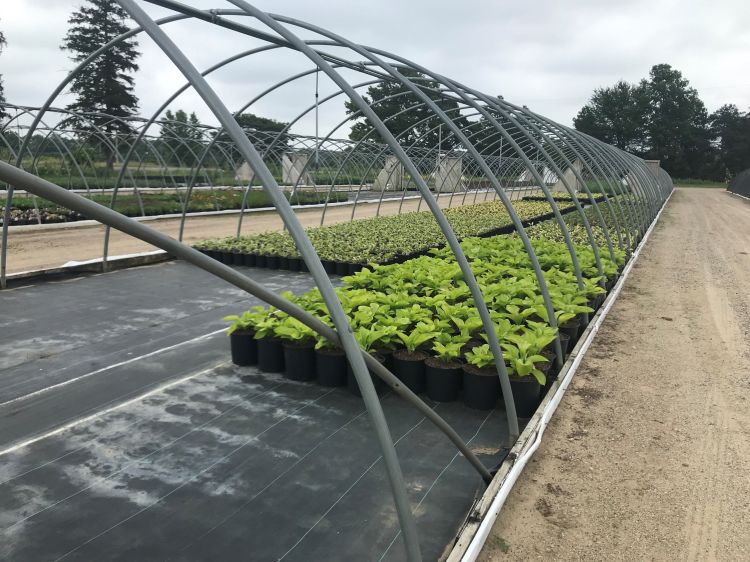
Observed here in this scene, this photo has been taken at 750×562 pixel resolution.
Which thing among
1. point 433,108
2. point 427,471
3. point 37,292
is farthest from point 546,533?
point 37,292

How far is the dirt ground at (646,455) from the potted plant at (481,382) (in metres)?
0.50

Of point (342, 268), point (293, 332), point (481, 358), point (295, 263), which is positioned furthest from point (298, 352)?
point (295, 263)

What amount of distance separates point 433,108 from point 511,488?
2766mm

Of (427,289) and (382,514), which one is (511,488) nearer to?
(382,514)

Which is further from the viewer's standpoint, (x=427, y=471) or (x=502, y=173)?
(x=502, y=173)

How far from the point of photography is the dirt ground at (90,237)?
9.99m

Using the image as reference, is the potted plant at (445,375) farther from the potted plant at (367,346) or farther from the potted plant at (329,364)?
the potted plant at (329,364)

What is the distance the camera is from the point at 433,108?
407cm

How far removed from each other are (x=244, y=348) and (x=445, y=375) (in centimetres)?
186

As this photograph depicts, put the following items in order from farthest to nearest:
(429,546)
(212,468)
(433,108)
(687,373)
Answer: (687,373)
(433,108)
(212,468)
(429,546)

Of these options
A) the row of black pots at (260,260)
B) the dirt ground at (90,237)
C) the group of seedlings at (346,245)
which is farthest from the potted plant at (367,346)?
the dirt ground at (90,237)

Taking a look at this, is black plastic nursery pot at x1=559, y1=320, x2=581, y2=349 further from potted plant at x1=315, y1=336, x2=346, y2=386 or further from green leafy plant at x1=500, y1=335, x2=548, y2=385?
potted plant at x1=315, y1=336, x2=346, y2=386

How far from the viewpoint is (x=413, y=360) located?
168 inches

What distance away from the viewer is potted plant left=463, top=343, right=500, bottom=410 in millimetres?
3980
